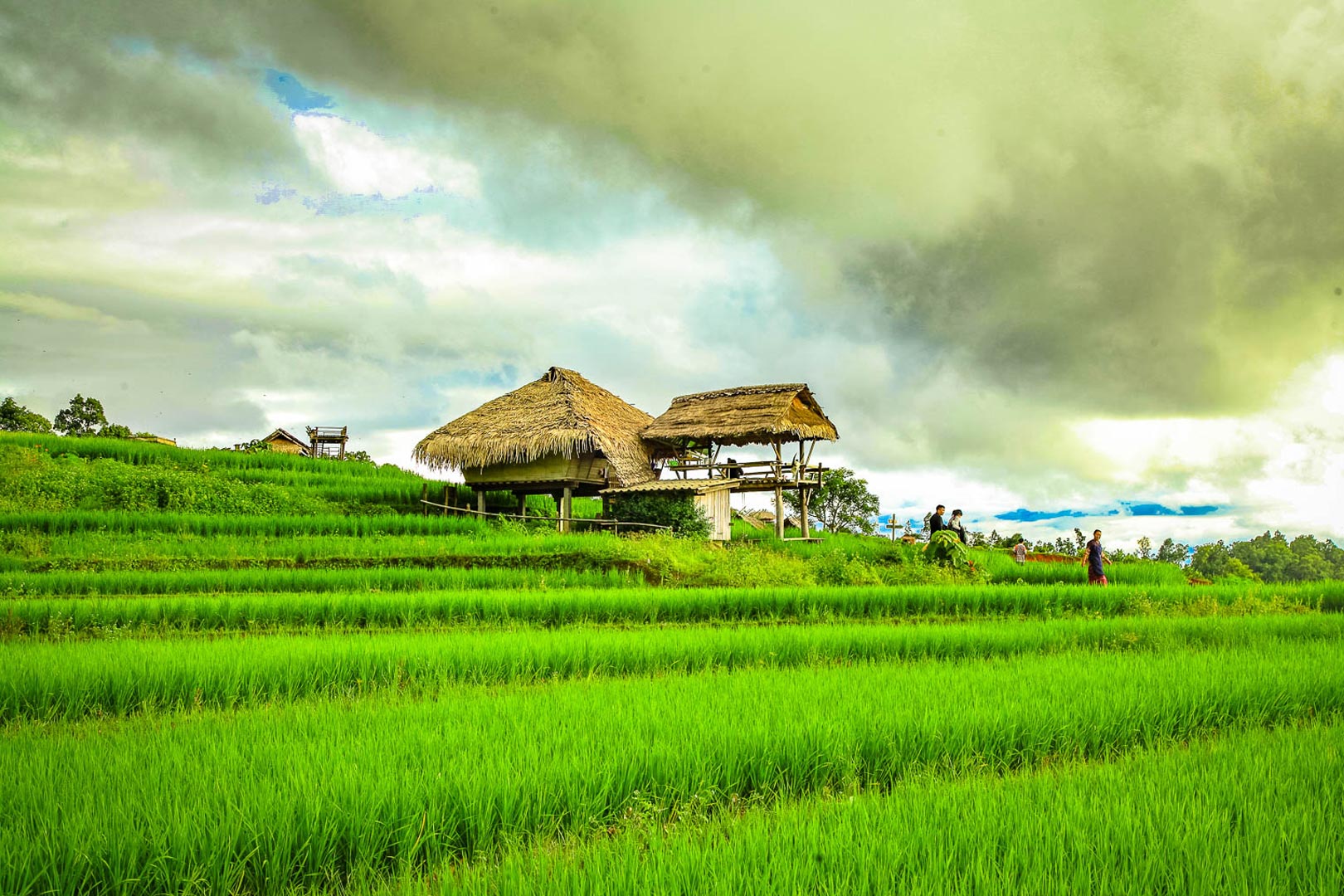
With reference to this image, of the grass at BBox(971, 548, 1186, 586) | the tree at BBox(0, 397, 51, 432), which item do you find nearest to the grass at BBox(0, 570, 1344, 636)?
the grass at BBox(971, 548, 1186, 586)

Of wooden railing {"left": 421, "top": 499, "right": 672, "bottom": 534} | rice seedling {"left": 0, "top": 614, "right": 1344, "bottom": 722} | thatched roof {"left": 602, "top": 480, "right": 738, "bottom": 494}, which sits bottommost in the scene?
rice seedling {"left": 0, "top": 614, "right": 1344, "bottom": 722}

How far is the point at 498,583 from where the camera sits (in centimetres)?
1181

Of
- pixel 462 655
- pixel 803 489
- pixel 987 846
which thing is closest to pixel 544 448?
pixel 803 489

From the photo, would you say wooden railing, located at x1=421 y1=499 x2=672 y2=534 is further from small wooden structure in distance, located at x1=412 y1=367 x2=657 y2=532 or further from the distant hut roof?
the distant hut roof

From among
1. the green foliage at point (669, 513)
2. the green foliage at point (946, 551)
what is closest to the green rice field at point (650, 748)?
the green foliage at point (946, 551)

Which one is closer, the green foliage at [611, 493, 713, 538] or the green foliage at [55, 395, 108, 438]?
the green foliage at [611, 493, 713, 538]

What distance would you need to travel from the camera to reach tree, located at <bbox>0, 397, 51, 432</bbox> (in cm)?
3262

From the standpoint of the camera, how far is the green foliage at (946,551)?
14461mm

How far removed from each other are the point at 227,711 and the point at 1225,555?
1482 inches

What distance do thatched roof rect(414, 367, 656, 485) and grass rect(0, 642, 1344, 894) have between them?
15574 millimetres

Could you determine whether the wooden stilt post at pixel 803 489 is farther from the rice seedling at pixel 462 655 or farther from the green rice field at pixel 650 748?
the rice seedling at pixel 462 655

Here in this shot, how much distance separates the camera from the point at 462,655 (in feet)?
20.7

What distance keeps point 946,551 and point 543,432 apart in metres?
10.8

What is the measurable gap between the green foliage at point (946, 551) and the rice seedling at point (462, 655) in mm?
5434
